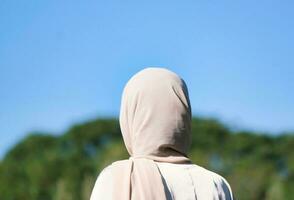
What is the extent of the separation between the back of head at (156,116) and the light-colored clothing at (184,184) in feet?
0.14

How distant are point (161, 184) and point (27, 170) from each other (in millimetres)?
35993

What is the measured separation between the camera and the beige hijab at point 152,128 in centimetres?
282

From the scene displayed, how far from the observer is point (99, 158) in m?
37.2

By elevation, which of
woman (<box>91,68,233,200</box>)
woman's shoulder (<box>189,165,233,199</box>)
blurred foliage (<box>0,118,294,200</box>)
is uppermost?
woman (<box>91,68,233,200</box>)

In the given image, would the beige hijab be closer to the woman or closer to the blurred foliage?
the woman

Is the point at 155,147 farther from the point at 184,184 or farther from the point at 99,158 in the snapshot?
the point at 99,158

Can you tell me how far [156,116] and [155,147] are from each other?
9 cm

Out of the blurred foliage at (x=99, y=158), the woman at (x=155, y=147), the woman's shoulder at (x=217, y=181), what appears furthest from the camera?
the blurred foliage at (x=99, y=158)

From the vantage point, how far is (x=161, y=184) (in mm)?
2820

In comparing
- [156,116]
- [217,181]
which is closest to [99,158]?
[217,181]

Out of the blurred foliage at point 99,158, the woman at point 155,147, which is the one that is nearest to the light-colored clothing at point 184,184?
the woman at point 155,147

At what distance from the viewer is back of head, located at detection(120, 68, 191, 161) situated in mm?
2850

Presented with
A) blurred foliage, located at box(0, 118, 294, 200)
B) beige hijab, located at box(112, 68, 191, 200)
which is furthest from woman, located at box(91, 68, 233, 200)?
blurred foliage, located at box(0, 118, 294, 200)

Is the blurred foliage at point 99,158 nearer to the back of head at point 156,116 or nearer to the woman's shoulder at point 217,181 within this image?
the woman's shoulder at point 217,181
